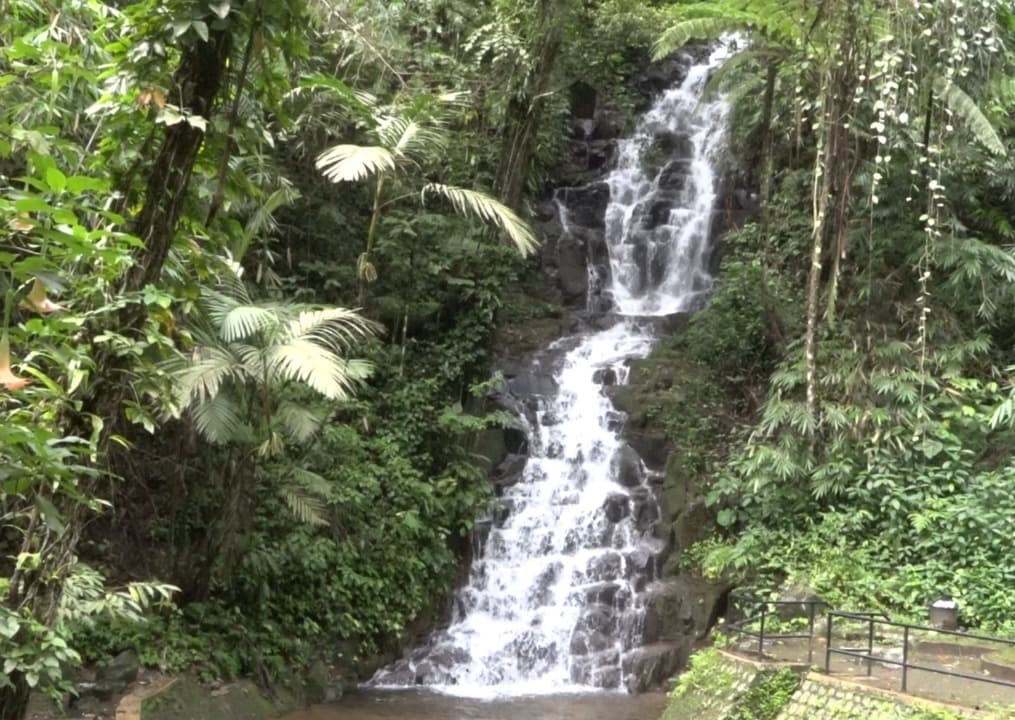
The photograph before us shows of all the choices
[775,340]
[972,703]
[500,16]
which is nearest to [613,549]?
[775,340]

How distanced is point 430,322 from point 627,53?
9.88m

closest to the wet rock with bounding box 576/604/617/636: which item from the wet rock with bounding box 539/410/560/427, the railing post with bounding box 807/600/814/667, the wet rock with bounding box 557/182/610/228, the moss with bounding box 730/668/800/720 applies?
the railing post with bounding box 807/600/814/667

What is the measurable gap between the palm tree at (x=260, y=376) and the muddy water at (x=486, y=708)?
224cm

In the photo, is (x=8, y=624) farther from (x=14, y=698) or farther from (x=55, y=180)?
(x=55, y=180)

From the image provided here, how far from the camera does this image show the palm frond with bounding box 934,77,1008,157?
1135 cm

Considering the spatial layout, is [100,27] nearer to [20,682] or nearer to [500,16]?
[20,682]

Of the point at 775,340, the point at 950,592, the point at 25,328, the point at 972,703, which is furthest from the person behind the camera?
the point at 775,340

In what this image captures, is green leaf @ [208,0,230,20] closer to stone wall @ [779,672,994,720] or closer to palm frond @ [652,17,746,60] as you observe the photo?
stone wall @ [779,672,994,720]

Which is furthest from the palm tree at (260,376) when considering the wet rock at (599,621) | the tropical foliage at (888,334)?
the tropical foliage at (888,334)

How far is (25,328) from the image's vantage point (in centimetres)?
274

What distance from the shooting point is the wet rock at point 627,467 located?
14359 millimetres

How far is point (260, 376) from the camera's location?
936cm

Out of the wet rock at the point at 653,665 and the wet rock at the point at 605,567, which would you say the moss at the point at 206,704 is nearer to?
the wet rock at the point at 653,665

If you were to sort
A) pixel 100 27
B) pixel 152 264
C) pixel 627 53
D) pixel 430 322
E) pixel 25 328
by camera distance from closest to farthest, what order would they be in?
pixel 25 328, pixel 152 264, pixel 100 27, pixel 430 322, pixel 627 53
